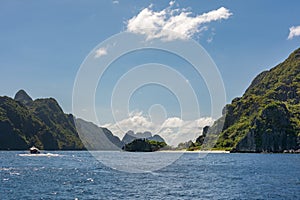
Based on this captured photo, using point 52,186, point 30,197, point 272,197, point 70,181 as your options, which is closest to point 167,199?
point 272,197

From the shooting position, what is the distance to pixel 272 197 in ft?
252

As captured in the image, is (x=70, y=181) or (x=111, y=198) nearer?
(x=111, y=198)

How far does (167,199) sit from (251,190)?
24552mm

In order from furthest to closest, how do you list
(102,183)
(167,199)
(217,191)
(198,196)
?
(102,183)
(217,191)
(198,196)
(167,199)

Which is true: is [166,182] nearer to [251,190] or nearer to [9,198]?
[251,190]

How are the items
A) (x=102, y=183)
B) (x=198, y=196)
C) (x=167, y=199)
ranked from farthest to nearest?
(x=102, y=183) → (x=198, y=196) → (x=167, y=199)

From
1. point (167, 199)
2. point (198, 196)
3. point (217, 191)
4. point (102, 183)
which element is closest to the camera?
point (167, 199)

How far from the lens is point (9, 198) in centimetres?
7344

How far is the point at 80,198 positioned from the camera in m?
73.8

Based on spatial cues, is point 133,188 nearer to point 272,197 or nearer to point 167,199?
point 167,199

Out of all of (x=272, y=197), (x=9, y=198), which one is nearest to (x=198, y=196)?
(x=272, y=197)

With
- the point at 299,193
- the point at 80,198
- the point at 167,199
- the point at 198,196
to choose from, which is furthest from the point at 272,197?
the point at 80,198

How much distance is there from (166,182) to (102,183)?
16346mm

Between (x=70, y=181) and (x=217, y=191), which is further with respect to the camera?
(x=70, y=181)
